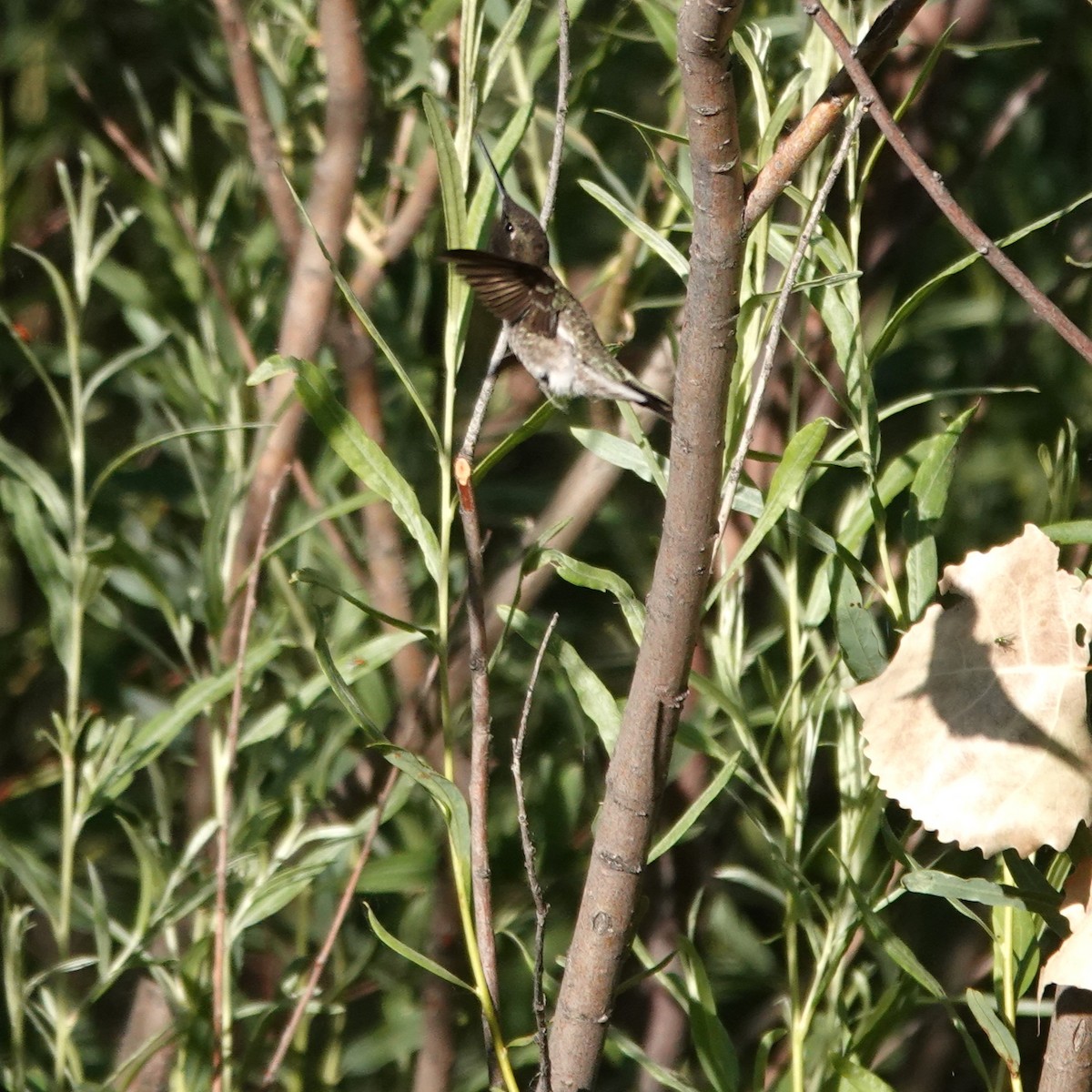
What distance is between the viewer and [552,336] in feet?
3.95

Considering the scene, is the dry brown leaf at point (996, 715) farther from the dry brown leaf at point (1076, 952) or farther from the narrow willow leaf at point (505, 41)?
the narrow willow leaf at point (505, 41)

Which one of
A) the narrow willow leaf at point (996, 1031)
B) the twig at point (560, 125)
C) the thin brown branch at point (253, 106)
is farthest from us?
the thin brown branch at point (253, 106)

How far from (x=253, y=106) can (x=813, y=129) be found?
90 centimetres

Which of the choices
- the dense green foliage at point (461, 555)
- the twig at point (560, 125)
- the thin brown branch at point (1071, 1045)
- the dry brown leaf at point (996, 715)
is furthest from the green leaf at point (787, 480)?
the thin brown branch at point (1071, 1045)

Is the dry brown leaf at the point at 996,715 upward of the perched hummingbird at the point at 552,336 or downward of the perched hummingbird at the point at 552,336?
downward

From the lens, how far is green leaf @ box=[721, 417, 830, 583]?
864 millimetres

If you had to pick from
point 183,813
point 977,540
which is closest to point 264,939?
point 183,813

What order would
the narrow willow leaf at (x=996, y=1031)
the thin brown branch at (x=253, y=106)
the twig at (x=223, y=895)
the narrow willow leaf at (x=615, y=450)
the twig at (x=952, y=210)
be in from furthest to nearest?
1. the thin brown branch at (x=253, y=106)
2. the twig at (x=223, y=895)
3. the narrow willow leaf at (x=615, y=450)
4. the narrow willow leaf at (x=996, y=1031)
5. the twig at (x=952, y=210)

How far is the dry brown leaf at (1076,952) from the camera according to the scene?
2.47 ft

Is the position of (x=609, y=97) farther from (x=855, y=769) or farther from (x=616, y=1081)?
(x=616, y=1081)

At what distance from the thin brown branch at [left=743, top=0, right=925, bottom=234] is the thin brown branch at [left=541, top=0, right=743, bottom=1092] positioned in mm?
31

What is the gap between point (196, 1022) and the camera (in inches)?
47.4

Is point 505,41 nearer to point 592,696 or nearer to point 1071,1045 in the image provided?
point 592,696

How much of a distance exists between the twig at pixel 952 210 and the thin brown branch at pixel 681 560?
49mm
